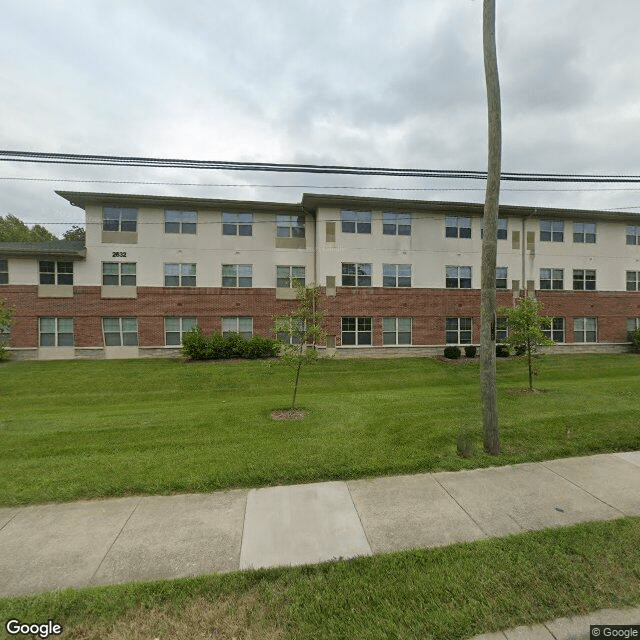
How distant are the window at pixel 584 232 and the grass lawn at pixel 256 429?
12551 mm

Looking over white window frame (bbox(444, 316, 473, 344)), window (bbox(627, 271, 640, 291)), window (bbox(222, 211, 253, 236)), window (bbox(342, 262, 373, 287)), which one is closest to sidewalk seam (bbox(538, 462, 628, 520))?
window (bbox(342, 262, 373, 287))

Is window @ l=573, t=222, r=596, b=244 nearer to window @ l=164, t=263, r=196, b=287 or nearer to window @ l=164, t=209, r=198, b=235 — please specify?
window @ l=164, t=209, r=198, b=235

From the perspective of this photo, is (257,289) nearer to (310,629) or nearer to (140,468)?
(140,468)

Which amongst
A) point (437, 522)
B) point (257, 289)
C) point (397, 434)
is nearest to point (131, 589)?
point (437, 522)

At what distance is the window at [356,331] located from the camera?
20062 mm

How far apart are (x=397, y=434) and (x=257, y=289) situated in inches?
581

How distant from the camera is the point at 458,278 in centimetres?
2109

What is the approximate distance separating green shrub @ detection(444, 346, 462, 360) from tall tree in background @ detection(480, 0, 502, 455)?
13.6 meters

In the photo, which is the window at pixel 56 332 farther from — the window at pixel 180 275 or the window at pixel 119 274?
the window at pixel 180 275

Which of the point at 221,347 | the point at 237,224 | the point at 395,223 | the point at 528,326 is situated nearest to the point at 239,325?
the point at 221,347

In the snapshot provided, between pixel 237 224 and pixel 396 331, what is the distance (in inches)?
471

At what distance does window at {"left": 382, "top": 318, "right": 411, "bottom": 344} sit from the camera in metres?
20.5

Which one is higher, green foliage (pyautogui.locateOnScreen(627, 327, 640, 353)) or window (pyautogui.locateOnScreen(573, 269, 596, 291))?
window (pyautogui.locateOnScreen(573, 269, 596, 291))

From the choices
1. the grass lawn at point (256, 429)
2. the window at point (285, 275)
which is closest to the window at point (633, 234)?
the grass lawn at point (256, 429)
